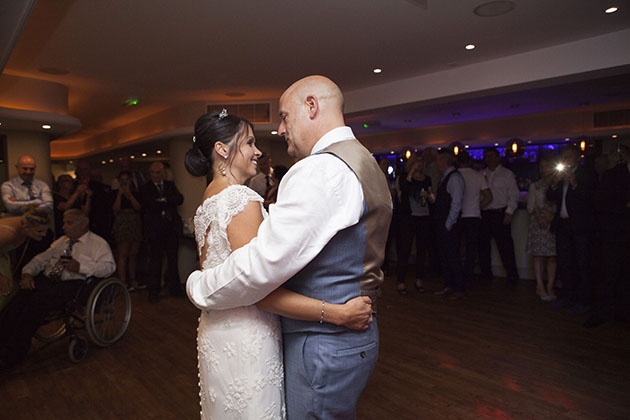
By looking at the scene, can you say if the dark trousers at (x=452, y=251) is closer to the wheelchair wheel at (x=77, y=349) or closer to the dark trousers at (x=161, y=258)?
the dark trousers at (x=161, y=258)

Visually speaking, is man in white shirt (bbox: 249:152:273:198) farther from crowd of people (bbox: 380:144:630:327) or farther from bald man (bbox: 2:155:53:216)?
bald man (bbox: 2:155:53:216)

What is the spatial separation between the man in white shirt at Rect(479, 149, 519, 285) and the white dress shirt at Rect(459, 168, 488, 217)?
0.57 meters

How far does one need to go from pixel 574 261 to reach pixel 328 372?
170 inches

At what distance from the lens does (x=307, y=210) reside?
108cm

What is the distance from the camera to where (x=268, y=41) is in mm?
4445

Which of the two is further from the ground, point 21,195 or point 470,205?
point 21,195

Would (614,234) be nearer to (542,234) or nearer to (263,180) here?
(542,234)

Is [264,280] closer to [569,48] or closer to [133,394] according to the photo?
[133,394]

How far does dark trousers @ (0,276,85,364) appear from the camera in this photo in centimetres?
311

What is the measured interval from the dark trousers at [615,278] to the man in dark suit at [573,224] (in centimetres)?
24

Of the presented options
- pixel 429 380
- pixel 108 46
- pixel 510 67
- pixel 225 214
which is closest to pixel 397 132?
pixel 510 67

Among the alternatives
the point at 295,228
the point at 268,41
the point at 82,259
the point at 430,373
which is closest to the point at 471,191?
the point at 430,373

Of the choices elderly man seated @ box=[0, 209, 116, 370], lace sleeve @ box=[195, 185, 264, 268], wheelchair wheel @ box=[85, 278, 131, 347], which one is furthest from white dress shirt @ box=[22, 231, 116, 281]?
lace sleeve @ box=[195, 185, 264, 268]

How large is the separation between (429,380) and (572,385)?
92 cm
